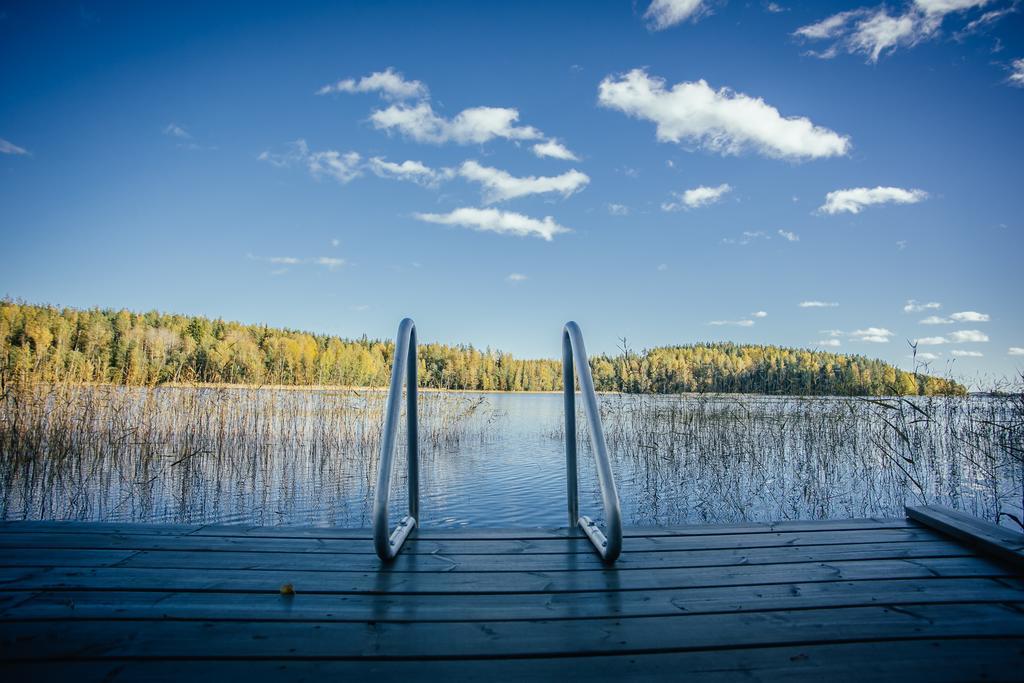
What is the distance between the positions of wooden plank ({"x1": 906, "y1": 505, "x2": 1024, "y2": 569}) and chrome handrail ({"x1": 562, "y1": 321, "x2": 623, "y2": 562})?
138 centimetres

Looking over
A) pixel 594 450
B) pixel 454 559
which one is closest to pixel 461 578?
pixel 454 559

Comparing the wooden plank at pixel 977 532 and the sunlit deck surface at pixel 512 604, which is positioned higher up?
the wooden plank at pixel 977 532

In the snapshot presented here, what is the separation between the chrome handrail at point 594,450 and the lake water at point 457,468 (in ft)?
8.50

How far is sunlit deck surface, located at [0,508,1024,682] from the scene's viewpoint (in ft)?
4.27

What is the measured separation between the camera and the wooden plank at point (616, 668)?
4.07 ft

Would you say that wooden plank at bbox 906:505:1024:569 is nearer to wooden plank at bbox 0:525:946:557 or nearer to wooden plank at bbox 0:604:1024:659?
wooden plank at bbox 0:525:946:557

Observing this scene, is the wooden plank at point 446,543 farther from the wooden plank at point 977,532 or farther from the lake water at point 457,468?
the lake water at point 457,468

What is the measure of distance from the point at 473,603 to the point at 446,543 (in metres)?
0.61

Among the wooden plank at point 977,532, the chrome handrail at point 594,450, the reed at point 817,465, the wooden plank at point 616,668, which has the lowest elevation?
the reed at point 817,465

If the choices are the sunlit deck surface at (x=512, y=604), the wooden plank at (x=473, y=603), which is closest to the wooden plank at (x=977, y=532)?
the sunlit deck surface at (x=512, y=604)

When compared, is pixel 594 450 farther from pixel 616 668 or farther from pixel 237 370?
pixel 237 370

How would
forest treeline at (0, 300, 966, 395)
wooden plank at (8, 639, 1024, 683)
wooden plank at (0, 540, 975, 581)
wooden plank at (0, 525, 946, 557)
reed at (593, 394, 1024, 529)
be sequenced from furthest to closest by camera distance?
forest treeline at (0, 300, 966, 395) < reed at (593, 394, 1024, 529) < wooden plank at (0, 525, 946, 557) < wooden plank at (0, 540, 975, 581) < wooden plank at (8, 639, 1024, 683)

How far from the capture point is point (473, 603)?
64.7 inches

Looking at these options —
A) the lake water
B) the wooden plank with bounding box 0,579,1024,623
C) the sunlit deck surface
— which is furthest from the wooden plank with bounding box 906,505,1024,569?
the lake water
